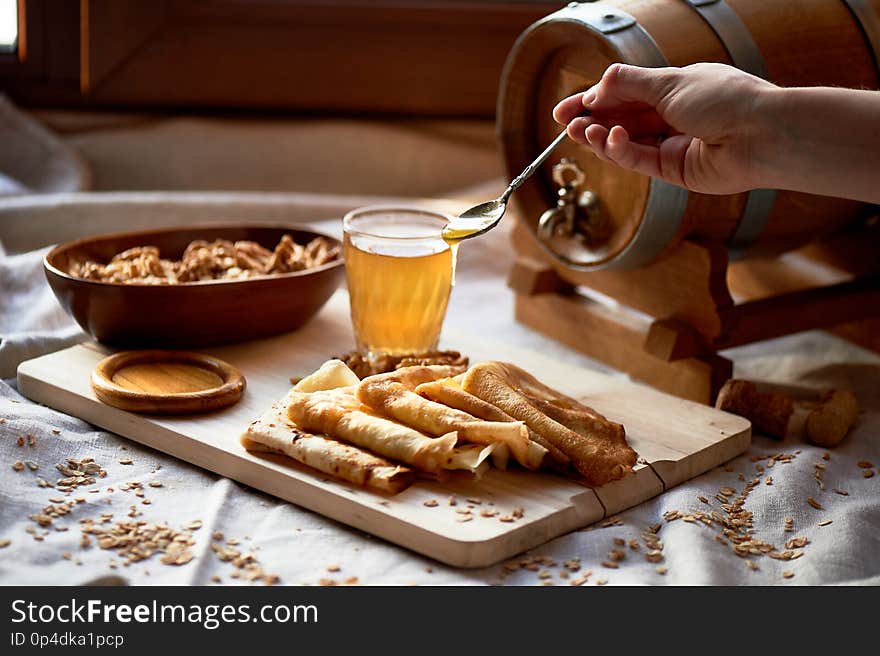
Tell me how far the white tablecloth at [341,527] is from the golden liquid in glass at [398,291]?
1.11ft

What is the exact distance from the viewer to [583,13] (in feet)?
4.80

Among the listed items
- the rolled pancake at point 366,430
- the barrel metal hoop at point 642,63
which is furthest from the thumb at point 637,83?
the rolled pancake at point 366,430

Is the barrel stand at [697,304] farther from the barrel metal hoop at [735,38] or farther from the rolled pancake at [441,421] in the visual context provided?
the rolled pancake at [441,421]

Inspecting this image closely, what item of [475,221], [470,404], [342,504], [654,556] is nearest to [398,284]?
[475,221]

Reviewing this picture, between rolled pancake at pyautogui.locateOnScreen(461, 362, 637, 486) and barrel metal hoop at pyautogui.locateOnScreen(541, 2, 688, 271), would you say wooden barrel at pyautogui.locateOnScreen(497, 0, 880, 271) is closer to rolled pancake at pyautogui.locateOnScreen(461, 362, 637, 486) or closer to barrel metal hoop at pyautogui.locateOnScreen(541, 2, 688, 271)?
barrel metal hoop at pyautogui.locateOnScreen(541, 2, 688, 271)

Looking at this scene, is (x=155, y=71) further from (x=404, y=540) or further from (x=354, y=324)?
(x=404, y=540)

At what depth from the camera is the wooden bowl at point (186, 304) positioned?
4.70 feet

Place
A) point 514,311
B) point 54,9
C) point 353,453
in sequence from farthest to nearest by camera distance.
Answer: point 54,9 < point 514,311 < point 353,453

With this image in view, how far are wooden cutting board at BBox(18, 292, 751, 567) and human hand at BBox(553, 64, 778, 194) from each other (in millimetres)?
291

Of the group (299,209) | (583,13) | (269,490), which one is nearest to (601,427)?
(269,490)

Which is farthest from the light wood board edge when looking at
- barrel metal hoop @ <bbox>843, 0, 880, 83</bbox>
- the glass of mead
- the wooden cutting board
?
barrel metal hoop @ <bbox>843, 0, 880, 83</bbox>

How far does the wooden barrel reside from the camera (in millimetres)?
1432

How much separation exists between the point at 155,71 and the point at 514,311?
1128 millimetres

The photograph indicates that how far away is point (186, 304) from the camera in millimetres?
1444
